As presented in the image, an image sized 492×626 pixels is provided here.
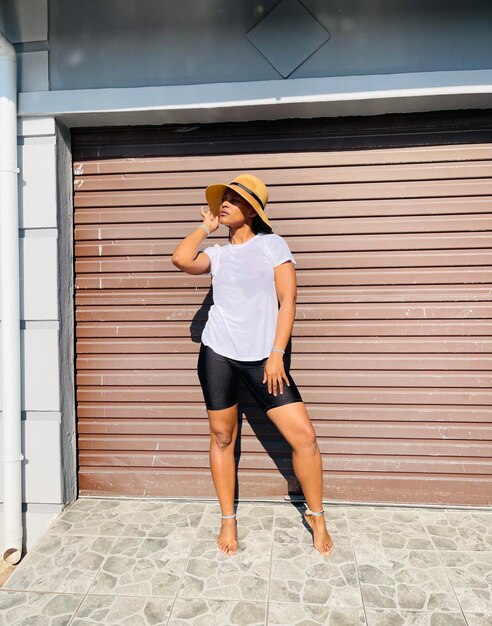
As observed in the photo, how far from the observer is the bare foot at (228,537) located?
2861 mm

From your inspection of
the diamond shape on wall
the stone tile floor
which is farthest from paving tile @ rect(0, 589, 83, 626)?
the diamond shape on wall

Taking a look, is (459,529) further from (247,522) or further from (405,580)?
(247,522)

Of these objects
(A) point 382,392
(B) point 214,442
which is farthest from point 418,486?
(B) point 214,442

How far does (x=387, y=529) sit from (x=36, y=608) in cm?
230

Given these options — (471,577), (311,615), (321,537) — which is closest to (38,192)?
(321,537)

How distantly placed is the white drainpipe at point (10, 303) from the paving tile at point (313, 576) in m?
1.95

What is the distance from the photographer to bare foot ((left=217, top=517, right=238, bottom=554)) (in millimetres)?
2861

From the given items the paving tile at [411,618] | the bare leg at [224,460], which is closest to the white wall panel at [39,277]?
the bare leg at [224,460]

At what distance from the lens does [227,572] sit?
267 centimetres

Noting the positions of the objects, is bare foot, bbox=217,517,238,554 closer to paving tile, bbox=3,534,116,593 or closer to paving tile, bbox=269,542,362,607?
paving tile, bbox=269,542,362,607

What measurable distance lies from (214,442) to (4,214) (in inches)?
89.1

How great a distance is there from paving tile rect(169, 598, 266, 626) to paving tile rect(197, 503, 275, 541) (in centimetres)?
59

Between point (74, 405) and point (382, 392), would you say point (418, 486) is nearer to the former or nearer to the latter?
point (382, 392)

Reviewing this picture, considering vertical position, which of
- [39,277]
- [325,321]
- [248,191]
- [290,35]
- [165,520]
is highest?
[290,35]
